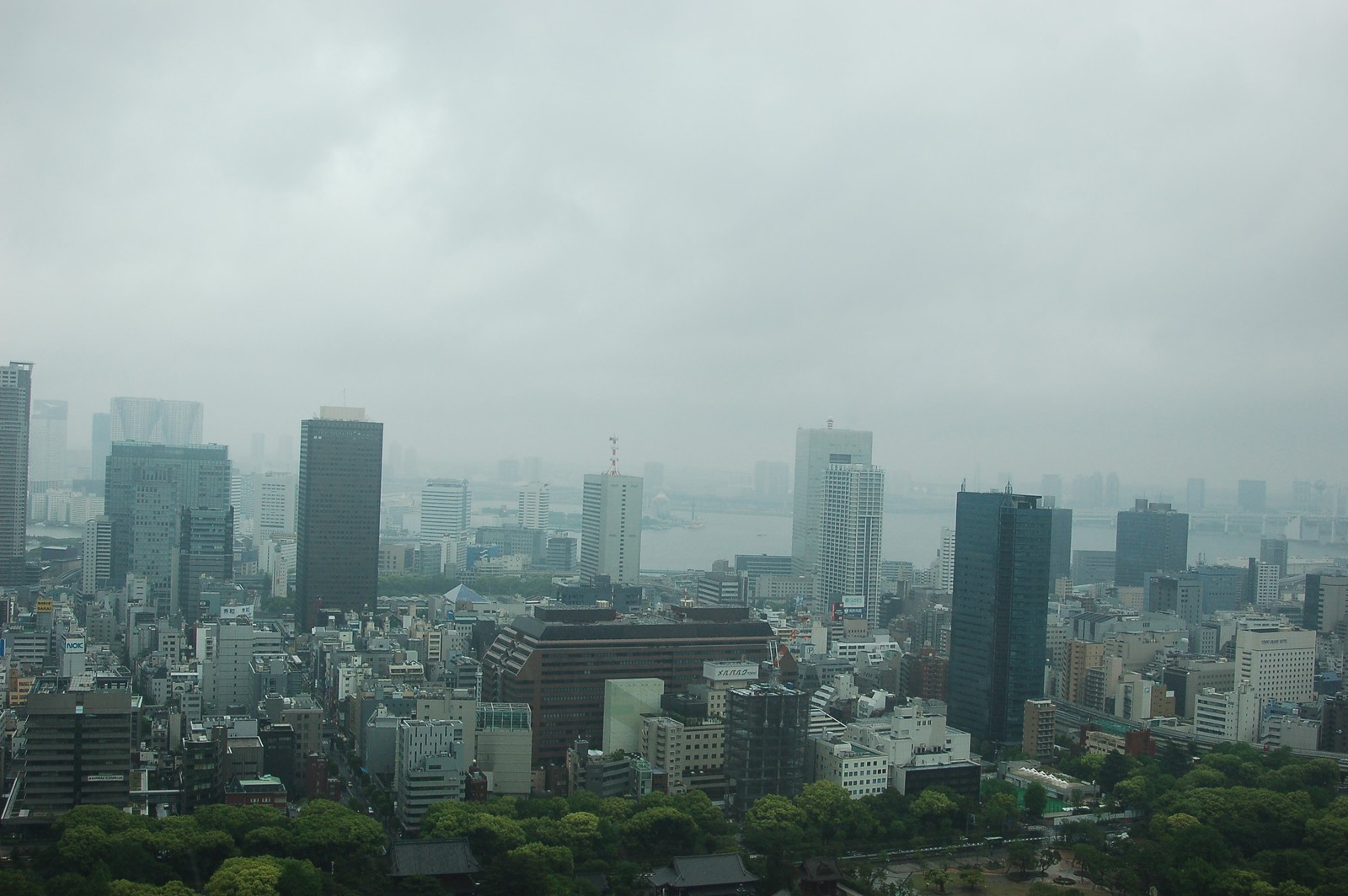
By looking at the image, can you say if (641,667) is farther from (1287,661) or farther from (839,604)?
(839,604)

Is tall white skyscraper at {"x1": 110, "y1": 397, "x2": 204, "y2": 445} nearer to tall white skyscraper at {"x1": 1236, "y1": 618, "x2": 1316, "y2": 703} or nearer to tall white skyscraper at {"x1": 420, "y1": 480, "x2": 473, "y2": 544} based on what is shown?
tall white skyscraper at {"x1": 420, "y1": 480, "x2": 473, "y2": 544}

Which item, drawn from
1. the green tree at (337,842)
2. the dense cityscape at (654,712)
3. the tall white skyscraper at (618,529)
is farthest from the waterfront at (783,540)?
the green tree at (337,842)

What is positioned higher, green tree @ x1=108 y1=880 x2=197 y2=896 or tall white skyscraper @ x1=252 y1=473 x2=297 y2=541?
tall white skyscraper @ x1=252 y1=473 x2=297 y2=541

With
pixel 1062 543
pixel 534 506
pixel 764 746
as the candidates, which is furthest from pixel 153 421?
pixel 764 746

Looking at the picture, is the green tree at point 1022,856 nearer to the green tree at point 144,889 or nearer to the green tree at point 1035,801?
the green tree at point 1035,801

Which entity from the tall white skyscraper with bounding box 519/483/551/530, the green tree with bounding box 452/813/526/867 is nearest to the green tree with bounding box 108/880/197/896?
the green tree with bounding box 452/813/526/867

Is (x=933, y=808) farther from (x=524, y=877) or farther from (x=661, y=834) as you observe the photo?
(x=524, y=877)

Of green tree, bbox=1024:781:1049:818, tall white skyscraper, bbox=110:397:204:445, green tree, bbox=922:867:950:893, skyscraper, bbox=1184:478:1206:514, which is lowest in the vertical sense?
green tree, bbox=922:867:950:893

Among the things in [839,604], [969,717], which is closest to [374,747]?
[969,717]
